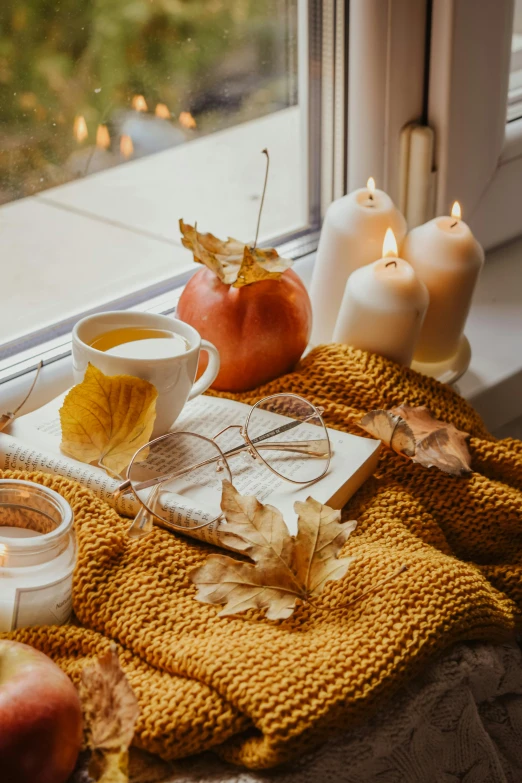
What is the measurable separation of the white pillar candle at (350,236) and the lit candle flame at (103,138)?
0.23 meters

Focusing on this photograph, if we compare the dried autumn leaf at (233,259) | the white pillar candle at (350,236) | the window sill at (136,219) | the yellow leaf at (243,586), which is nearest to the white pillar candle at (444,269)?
the white pillar candle at (350,236)

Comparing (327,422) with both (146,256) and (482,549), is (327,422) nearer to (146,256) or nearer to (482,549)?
(482,549)

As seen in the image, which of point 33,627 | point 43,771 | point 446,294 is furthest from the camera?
point 446,294

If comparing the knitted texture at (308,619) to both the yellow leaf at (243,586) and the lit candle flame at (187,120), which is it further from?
the lit candle flame at (187,120)

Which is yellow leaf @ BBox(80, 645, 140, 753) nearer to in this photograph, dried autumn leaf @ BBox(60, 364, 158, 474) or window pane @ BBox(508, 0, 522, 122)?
dried autumn leaf @ BBox(60, 364, 158, 474)

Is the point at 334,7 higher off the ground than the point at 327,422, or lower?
higher

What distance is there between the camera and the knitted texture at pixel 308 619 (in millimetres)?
496

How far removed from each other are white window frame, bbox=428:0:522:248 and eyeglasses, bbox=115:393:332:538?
441mm

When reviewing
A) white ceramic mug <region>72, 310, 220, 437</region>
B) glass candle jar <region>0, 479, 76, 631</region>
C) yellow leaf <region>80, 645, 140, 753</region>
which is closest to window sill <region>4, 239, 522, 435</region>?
white ceramic mug <region>72, 310, 220, 437</region>

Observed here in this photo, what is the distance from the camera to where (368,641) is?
21.2 inches

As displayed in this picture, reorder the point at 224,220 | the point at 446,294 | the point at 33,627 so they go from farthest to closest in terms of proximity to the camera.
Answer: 1. the point at 224,220
2. the point at 446,294
3. the point at 33,627

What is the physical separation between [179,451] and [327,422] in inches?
5.3

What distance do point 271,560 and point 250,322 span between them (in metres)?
0.25

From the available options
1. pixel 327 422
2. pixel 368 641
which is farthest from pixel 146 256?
pixel 368 641
